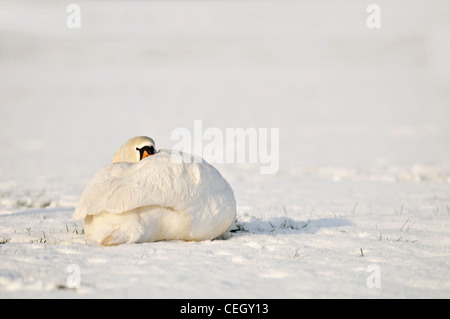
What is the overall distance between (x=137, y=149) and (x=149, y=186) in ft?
2.68

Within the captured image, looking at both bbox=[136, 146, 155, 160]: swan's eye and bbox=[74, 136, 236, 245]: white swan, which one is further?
bbox=[136, 146, 155, 160]: swan's eye

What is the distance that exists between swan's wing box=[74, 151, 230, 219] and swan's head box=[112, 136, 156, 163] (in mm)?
372

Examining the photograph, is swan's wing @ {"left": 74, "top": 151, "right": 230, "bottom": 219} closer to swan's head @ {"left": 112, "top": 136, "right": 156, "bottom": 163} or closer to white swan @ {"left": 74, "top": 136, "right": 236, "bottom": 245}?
white swan @ {"left": 74, "top": 136, "right": 236, "bottom": 245}

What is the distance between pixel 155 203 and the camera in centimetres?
431

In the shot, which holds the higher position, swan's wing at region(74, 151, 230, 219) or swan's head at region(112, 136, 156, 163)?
swan's head at region(112, 136, 156, 163)

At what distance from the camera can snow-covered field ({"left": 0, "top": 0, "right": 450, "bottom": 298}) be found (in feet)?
12.4

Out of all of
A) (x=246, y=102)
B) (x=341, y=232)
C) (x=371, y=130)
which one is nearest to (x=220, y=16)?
(x=246, y=102)

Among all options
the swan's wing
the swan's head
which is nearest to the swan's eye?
the swan's head

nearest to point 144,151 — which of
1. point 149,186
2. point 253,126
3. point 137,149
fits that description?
point 137,149

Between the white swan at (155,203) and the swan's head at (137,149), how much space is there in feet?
1.25

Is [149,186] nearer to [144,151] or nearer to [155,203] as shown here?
[155,203]

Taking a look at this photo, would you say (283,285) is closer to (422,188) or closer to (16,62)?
(422,188)
